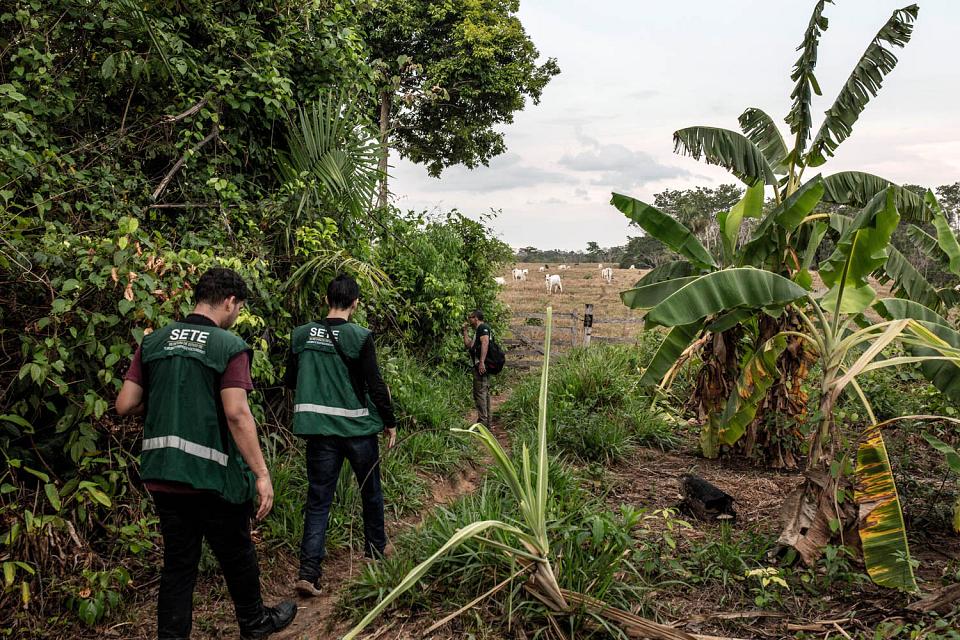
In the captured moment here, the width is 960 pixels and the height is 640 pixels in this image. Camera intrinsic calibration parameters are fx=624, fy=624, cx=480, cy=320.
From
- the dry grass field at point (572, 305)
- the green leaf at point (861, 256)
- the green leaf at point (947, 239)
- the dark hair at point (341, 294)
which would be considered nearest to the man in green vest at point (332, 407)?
the dark hair at point (341, 294)

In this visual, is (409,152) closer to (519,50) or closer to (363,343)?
(519,50)

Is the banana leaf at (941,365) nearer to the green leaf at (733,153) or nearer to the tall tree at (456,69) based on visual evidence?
the green leaf at (733,153)

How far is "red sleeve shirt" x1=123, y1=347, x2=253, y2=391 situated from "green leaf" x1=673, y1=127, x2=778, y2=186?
583cm

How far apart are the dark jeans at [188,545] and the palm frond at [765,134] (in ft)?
23.3

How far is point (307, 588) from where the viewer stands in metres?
4.08

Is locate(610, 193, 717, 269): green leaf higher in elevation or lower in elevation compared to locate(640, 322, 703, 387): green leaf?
higher

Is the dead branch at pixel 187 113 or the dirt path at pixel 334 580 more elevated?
the dead branch at pixel 187 113

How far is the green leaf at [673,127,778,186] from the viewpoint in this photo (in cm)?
702

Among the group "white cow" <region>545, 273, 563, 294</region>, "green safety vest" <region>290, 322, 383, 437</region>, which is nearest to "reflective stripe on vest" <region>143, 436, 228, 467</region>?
"green safety vest" <region>290, 322, 383, 437</region>

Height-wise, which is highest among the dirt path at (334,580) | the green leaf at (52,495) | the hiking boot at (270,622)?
the green leaf at (52,495)

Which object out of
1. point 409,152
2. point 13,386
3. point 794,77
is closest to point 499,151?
point 409,152

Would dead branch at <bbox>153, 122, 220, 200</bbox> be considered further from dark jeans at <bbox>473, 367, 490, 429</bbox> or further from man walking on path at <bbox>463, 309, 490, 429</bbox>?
dark jeans at <bbox>473, 367, 490, 429</bbox>

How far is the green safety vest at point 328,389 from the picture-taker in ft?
13.8

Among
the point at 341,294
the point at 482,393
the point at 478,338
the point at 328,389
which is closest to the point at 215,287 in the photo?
the point at 341,294
